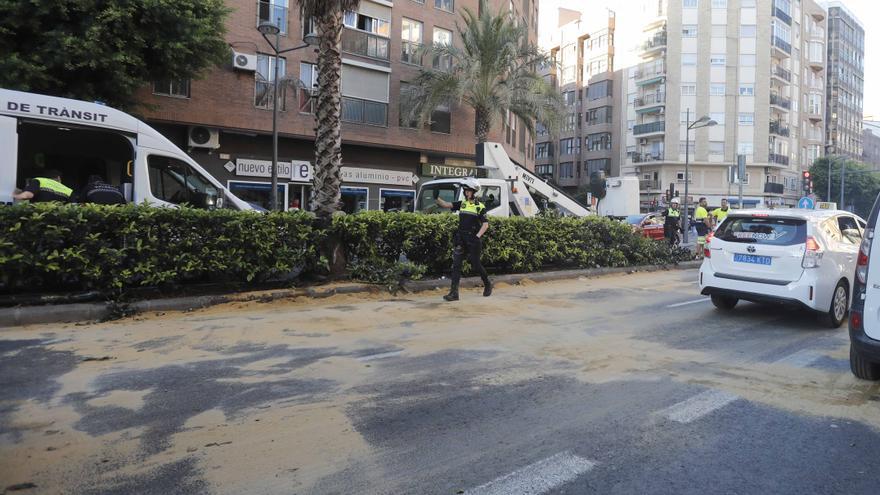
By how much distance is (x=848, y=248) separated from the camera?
25.6 ft

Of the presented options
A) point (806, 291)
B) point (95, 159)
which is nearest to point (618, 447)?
point (806, 291)

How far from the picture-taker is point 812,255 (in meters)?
7.19

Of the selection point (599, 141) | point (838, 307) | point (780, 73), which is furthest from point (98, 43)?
point (780, 73)

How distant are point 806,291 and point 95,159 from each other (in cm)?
1148

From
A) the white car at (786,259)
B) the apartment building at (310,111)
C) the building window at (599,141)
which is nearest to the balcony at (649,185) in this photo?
the building window at (599,141)

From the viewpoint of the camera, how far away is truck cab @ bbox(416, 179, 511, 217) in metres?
12.5

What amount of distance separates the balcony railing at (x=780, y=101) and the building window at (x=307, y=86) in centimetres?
5208

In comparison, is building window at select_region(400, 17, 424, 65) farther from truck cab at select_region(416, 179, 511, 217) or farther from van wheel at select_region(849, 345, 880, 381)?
van wheel at select_region(849, 345, 880, 381)

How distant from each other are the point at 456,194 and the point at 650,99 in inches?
2103

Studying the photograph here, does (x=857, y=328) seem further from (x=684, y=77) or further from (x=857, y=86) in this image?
(x=857, y=86)

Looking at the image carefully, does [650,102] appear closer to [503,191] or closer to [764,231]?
[503,191]

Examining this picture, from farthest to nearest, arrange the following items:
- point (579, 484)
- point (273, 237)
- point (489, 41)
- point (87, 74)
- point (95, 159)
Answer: point (489, 41), point (87, 74), point (95, 159), point (273, 237), point (579, 484)

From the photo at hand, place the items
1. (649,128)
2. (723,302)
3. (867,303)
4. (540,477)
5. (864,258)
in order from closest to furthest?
(540,477)
(867,303)
(864,258)
(723,302)
(649,128)

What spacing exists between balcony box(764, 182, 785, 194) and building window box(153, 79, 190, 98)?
2206 inches
